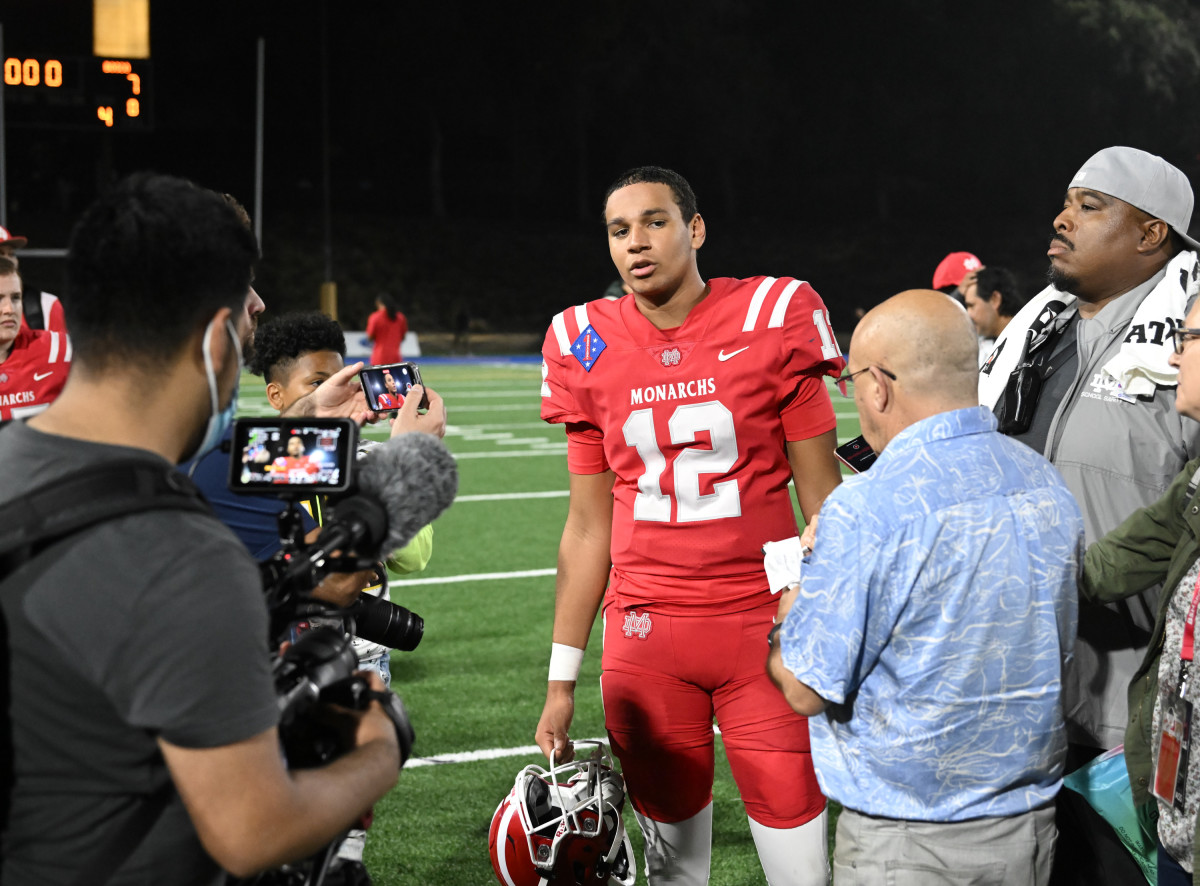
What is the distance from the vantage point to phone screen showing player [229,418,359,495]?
1826 mm

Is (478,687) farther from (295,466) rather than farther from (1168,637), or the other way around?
(295,466)

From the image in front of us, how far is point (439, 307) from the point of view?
41156 mm

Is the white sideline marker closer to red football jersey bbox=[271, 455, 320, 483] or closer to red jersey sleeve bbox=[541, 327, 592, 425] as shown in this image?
red jersey sleeve bbox=[541, 327, 592, 425]

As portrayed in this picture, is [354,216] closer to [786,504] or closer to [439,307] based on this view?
[439,307]

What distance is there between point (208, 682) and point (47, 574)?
231 millimetres

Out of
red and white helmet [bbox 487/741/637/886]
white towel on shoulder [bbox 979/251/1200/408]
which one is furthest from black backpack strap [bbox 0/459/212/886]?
white towel on shoulder [bbox 979/251/1200/408]

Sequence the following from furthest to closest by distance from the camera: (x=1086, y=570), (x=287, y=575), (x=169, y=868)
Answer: (x=1086, y=570), (x=287, y=575), (x=169, y=868)

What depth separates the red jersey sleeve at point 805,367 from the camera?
323cm

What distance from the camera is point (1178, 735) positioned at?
2.41 meters

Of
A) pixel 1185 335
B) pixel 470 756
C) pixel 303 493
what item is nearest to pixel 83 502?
pixel 303 493

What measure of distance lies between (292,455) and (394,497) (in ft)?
0.56

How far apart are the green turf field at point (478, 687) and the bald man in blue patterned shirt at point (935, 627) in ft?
6.65

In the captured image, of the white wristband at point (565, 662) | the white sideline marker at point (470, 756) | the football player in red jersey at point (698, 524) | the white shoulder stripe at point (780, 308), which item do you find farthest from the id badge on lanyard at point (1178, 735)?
the white sideline marker at point (470, 756)

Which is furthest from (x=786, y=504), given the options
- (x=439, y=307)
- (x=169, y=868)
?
(x=439, y=307)
